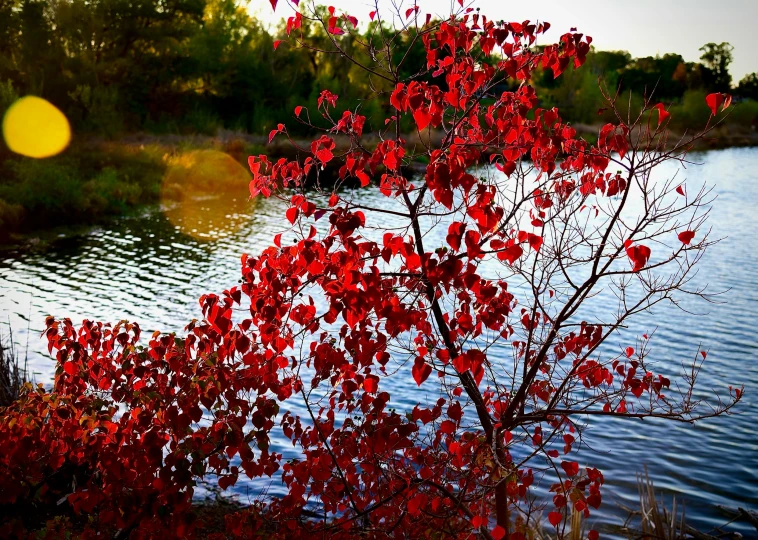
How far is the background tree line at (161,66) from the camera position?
41.8m

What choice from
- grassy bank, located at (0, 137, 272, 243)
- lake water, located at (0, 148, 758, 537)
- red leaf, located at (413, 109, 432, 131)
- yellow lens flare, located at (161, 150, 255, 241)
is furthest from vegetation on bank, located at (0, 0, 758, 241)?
red leaf, located at (413, 109, 432, 131)

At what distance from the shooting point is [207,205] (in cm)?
3419

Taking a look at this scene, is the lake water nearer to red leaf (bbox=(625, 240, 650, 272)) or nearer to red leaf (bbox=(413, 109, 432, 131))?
red leaf (bbox=(625, 240, 650, 272))

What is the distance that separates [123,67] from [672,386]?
4271 cm

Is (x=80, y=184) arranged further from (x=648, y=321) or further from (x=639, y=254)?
(x=639, y=254)

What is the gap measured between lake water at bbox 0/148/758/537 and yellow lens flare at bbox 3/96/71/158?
6.09 m

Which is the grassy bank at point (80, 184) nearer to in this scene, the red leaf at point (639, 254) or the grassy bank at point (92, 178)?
the grassy bank at point (92, 178)

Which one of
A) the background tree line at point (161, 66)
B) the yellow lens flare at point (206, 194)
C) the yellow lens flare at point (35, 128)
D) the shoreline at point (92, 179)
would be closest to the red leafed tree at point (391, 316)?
the shoreline at point (92, 179)

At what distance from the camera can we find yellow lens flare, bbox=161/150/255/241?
95.8ft

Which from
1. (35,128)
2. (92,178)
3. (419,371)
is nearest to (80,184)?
(92,178)

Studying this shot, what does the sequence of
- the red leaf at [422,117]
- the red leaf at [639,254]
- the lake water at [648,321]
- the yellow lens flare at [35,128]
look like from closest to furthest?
the red leaf at [422,117], the red leaf at [639,254], the lake water at [648,321], the yellow lens flare at [35,128]

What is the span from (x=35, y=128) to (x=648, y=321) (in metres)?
29.4

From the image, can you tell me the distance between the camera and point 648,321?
A: 56.3 feet

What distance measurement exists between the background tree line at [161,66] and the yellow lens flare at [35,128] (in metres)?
0.84
